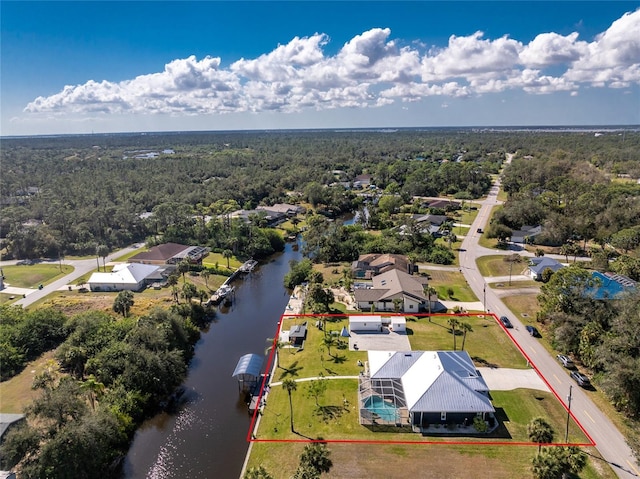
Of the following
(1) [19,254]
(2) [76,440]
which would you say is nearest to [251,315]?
(2) [76,440]

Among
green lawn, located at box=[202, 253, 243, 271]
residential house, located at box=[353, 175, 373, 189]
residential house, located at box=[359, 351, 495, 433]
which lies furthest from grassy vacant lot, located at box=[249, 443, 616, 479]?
residential house, located at box=[353, 175, 373, 189]

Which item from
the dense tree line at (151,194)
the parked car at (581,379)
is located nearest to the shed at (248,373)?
the parked car at (581,379)

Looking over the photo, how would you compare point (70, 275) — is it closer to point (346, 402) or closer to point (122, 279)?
point (122, 279)

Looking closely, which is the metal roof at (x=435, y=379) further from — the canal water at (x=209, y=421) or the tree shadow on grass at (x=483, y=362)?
the canal water at (x=209, y=421)

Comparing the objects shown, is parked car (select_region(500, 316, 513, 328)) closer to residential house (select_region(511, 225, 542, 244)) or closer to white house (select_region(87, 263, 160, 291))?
residential house (select_region(511, 225, 542, 244))

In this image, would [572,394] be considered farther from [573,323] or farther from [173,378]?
[173,378]
